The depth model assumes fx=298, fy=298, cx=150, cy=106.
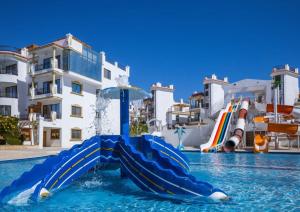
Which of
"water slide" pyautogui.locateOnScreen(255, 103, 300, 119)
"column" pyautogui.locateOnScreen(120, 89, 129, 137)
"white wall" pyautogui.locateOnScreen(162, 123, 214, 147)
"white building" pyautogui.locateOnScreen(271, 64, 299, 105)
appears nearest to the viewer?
"column" pyautogui.locateOnScreen(120, 89, 129, 137)

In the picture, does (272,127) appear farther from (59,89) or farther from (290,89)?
(290,89)

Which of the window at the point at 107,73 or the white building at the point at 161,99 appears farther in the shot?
the white building at the point at 161,99

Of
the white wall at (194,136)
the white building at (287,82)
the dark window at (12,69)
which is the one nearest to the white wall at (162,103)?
the white building at (287,82)

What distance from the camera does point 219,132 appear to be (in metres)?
28.6

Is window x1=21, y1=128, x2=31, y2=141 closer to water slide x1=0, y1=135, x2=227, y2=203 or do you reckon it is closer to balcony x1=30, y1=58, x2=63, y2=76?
balcony x1=30, y1=58, x2=63, y2=76

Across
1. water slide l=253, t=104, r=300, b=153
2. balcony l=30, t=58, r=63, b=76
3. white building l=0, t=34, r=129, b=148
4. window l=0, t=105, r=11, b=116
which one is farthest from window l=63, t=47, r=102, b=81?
water slide l=253, t=104, r=300, b=153

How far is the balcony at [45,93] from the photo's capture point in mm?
30505

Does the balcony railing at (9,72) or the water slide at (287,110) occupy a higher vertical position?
the balcony railing at (9,72)

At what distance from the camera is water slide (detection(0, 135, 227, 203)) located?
7.32 m

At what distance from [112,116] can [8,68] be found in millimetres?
13448

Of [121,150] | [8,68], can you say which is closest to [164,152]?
[121,150]

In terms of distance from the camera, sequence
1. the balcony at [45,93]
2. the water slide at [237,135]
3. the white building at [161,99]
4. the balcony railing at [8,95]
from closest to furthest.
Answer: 1. the water slide at [237,135]
2. the balcony at [45,93]
3. the balcony railing at [8,95]
4. the white building at [161,99]

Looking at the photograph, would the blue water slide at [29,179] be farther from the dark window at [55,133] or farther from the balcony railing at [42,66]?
the balcony railing at [42,66]

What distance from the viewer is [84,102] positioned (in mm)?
34969
